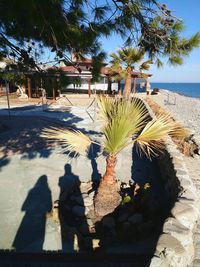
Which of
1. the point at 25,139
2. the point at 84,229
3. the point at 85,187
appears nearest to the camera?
the point at 84,229

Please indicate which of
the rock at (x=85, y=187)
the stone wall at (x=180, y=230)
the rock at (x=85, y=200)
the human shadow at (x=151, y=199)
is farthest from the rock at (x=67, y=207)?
the stone wall at (x=180, y=230)

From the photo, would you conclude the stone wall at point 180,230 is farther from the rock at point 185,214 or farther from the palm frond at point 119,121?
the palm frond at point 119,121

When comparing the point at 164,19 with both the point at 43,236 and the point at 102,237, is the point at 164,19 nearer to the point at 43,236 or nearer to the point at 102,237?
the point at 102,237

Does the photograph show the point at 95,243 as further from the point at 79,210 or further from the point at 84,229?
the point at 79,210

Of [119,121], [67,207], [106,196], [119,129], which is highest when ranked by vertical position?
[119,121]

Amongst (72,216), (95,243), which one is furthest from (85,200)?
(95,243)

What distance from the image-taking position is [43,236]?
441 centimetres

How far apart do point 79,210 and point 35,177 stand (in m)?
2.03

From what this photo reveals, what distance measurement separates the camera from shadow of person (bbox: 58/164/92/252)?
4.27m

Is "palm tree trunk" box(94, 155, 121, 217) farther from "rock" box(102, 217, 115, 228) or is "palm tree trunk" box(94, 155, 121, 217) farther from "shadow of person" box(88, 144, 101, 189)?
"shadow of person" box(88, 144, 101, 189)

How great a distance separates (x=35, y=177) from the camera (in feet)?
21.7

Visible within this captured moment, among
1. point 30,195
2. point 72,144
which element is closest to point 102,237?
point 72,144

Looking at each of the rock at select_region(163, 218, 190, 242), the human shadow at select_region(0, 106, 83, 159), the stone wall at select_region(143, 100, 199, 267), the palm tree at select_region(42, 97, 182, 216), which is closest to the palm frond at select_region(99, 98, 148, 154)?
the palm tree at select_region(42, 97, 182, 216)

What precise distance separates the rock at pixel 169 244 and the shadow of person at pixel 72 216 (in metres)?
1.71
